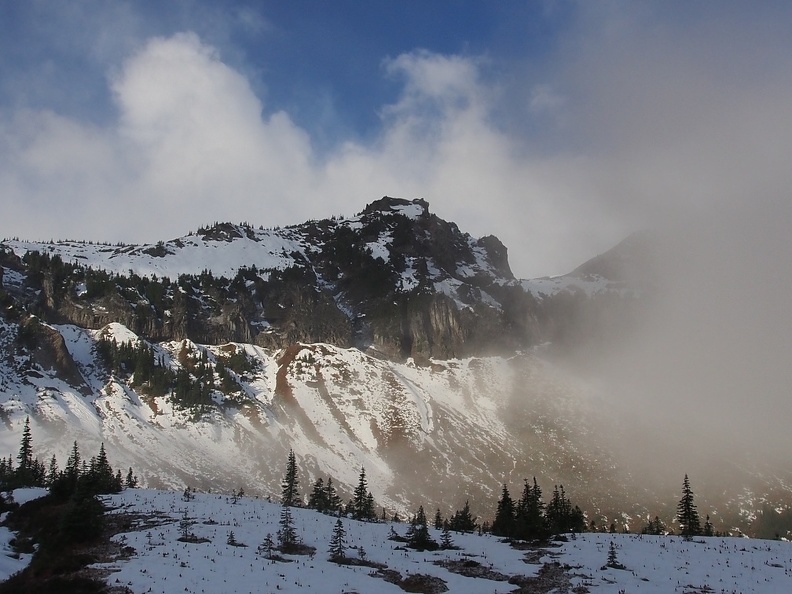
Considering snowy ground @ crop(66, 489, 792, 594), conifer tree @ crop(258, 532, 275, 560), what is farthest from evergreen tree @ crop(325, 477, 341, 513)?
conifer tree @ crop(258, 532, 275, 560)

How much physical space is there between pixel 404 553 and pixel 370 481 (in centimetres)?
14281

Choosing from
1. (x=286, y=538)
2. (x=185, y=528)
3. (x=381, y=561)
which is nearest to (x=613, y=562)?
(x=381, y=561)

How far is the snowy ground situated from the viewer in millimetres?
40562

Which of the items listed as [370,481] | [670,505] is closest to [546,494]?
[670,505]

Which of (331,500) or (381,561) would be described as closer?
(381,561)

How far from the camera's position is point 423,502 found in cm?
18362

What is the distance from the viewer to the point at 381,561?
49125 millimetres

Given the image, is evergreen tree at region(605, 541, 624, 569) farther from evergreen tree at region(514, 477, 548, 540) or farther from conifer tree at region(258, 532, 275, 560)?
conifer tree at region(258, 532, 275, 560)

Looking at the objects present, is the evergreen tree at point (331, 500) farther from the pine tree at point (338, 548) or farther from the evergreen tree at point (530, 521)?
the pine tree at point (338, 548)

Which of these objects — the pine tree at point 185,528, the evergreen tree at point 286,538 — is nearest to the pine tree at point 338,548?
the evergreen tree at point 286,538

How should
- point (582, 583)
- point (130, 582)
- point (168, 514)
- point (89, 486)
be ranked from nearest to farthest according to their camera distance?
1. point (130, 582)
2. point (582, 583)
3. point (89, 486)
4. point (168, 514)

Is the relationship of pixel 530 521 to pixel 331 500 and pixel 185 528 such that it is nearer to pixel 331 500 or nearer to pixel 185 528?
pixel 185 528

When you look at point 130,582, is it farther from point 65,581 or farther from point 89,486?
point 89,486

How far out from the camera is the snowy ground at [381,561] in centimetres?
4056
